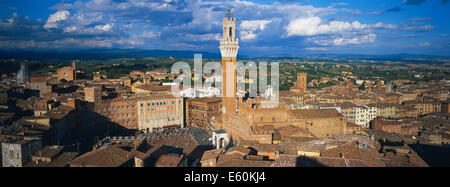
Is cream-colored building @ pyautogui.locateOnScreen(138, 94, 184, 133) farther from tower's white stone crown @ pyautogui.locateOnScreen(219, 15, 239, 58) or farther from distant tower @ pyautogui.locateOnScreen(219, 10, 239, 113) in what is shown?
tower's white stone crown @ pyautogui.locateOnScreen(219, 15, 239, 58)

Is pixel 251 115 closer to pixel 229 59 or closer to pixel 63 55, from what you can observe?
pixel 229 59

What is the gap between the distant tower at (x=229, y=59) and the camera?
29766 mm

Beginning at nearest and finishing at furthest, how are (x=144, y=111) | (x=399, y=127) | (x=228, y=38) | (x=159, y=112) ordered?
(x=228, y=38), (x=399, y=127), (x=144, y=111), (x=159, y=112)

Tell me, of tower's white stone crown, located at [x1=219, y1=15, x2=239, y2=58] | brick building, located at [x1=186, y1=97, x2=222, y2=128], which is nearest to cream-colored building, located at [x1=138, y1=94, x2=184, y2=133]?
brick building, located at [x1=186, y1=97, x2=222, y2=128]

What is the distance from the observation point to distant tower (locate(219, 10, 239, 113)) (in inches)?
1172

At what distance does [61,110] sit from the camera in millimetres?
30516

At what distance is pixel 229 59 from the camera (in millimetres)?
30516

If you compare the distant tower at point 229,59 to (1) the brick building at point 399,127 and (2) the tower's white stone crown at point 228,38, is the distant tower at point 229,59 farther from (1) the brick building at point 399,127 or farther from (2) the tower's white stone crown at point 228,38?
(1) the brick building at point 399,127

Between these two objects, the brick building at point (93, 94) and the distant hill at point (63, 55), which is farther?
the distant hill at point (63, 55)

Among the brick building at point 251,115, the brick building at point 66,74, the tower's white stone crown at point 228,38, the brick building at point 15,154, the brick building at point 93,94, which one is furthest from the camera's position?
the brick building at point 66,74

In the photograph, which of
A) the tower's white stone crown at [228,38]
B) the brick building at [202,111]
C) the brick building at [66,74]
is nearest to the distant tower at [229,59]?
the tower's white stone crown at [228,38]

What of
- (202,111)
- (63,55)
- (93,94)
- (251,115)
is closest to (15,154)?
(93,94)
